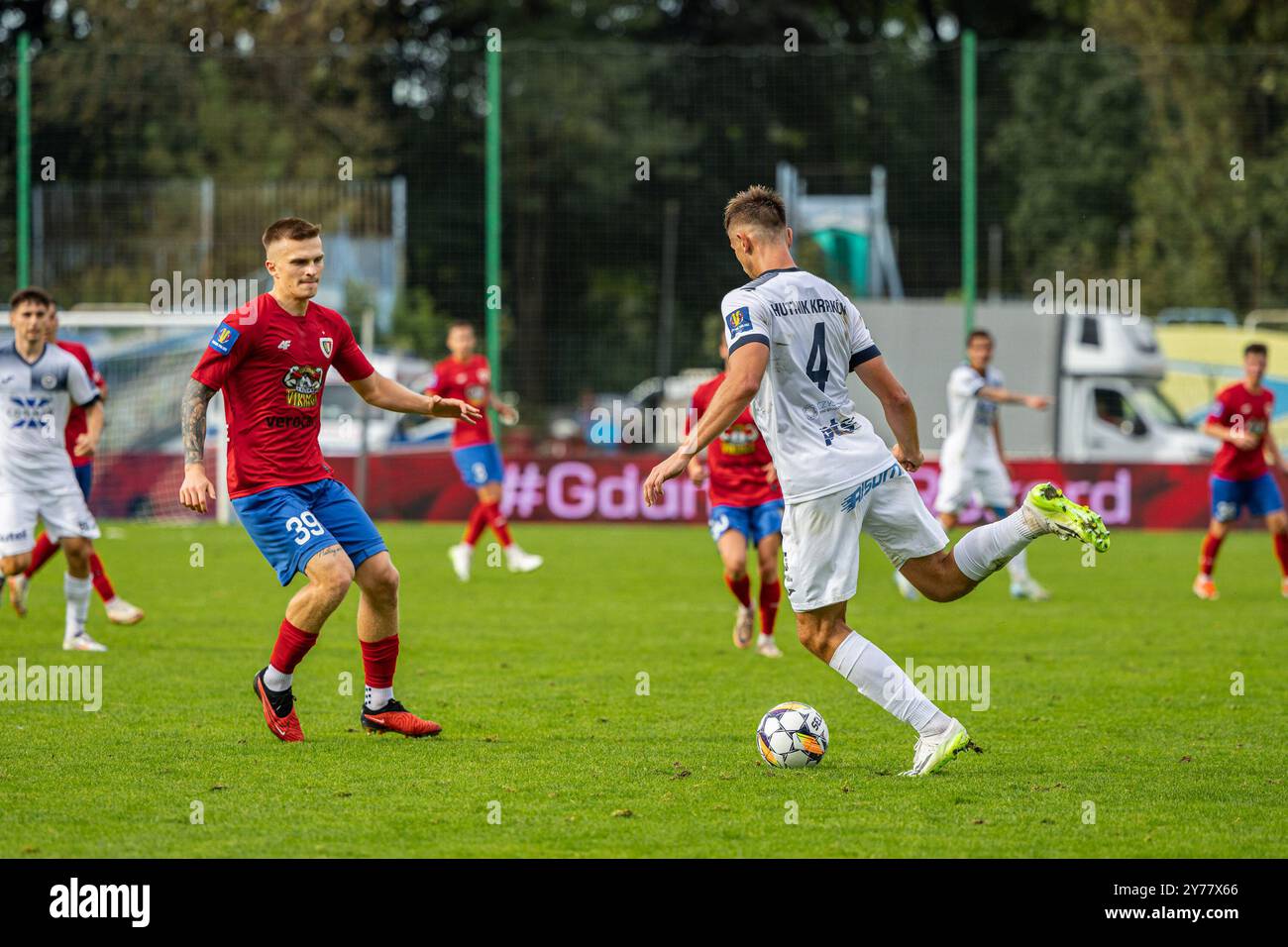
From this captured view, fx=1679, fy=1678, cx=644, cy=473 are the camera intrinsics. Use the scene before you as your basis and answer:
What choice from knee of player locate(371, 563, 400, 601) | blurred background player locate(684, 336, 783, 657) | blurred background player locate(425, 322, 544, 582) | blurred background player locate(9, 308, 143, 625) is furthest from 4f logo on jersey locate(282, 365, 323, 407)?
blurred background player locate(425, 322, 544, 582)

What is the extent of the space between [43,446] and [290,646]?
4.14 meters

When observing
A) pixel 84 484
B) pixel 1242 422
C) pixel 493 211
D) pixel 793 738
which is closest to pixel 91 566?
pixel 84 484

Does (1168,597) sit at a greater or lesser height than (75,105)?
lesser

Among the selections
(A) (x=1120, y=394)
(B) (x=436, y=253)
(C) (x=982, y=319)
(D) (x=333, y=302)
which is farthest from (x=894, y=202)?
(D) (x=333, y=302)

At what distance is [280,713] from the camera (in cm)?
753

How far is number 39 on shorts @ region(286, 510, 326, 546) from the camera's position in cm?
726

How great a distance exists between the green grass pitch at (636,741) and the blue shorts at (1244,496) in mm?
781

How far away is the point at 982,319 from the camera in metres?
25.2

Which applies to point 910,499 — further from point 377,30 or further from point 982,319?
point 377,30

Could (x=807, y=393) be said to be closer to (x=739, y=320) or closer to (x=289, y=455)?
(x=739, y=320)

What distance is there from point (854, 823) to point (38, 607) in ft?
29.9

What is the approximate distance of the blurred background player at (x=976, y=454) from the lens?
566 inches

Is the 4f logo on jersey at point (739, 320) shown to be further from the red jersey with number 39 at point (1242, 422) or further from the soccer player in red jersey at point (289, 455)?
the red jersey with number 39 at point (1242, 422)

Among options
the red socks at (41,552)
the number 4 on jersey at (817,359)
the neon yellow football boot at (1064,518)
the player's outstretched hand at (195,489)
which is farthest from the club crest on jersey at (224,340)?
the red socks at (41,552)
